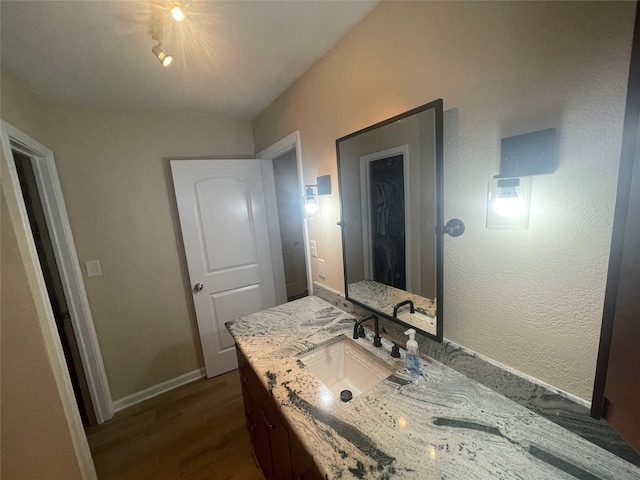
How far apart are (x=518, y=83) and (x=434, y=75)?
0.93ft

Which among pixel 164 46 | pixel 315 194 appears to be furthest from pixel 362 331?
pixel 164 46

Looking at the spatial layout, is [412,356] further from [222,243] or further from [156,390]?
[156,390]

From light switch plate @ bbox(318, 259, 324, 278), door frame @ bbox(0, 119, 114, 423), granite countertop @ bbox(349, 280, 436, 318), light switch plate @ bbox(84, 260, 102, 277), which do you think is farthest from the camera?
light switch plate @ bbox(84, 260, 102, 277)

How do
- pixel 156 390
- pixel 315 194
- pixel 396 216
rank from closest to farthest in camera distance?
pixel 396 216 → pixel 315 194 → pixel 156 390

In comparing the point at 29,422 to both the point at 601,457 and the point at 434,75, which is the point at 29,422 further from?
the point at 434,75

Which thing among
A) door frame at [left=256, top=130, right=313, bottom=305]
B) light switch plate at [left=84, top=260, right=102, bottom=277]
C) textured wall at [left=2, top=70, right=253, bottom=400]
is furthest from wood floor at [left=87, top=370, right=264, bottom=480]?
light switch plate at [left=84, top=260, right=102, bottom=277]

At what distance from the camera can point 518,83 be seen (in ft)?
2.31

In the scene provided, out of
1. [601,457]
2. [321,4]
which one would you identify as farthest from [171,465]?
[321,4]

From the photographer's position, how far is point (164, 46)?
1.19 metres

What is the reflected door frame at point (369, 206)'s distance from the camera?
41.7 inches

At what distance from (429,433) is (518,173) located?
78 cm

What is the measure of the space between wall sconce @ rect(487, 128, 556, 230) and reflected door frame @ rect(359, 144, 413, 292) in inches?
13.0

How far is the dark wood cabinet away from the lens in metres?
0.80

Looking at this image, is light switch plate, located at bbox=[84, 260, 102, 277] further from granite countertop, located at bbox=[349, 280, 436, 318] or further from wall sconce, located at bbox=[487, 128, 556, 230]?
wall sconce, located at bbox=[487, 128, 556, 230]
